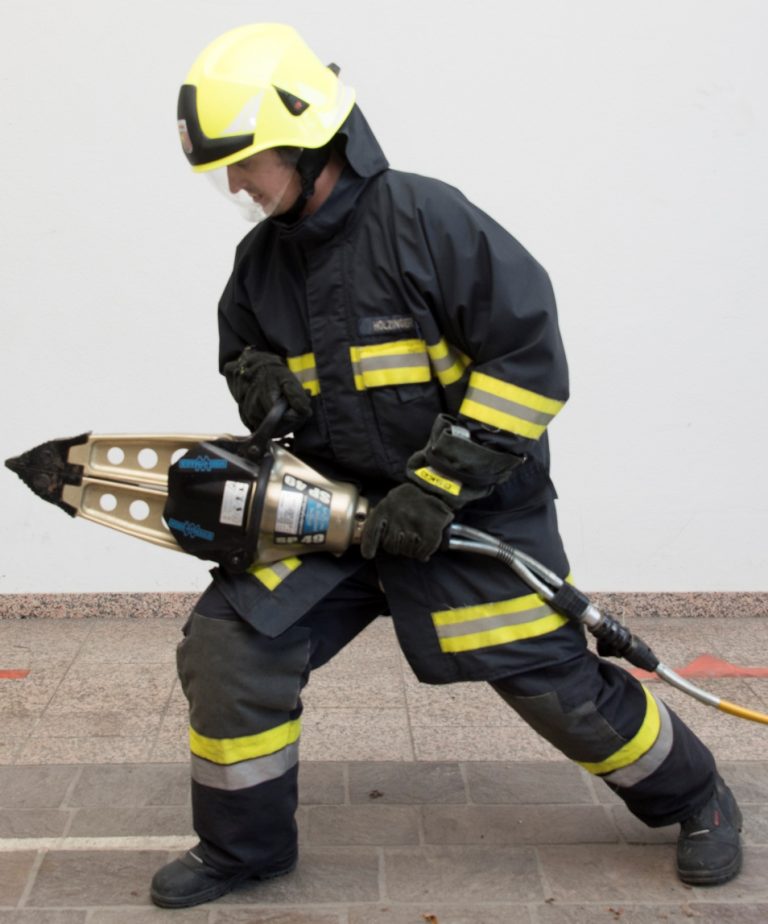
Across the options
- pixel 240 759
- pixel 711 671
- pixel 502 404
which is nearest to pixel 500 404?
pixel 502 404

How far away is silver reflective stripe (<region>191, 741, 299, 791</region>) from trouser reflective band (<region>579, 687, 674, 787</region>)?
731 mm

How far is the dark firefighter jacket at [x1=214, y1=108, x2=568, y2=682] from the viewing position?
2865 millimetres

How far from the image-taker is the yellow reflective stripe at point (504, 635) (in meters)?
3.08

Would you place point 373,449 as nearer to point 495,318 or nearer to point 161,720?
point 495,318

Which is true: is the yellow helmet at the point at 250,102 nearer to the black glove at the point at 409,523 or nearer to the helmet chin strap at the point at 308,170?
the helmet chin strap at the point at 308,170

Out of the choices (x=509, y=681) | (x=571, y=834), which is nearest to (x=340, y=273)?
(x=509, y=681)

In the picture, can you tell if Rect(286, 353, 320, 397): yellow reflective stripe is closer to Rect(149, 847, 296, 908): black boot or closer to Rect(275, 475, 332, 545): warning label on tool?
Rect(275, 475, 332, 545): warning label on tool

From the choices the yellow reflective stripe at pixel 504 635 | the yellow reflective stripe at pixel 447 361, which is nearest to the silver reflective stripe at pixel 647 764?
the yellow reflective stripe at pixel 504 635

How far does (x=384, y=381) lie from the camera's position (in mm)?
2979

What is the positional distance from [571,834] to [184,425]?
7.13 feet

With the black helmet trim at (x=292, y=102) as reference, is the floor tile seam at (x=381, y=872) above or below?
below

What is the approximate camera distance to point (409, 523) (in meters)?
2.93

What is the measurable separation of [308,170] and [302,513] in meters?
0.76

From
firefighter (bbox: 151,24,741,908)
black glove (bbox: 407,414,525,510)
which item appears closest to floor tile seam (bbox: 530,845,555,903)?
firefighter (bbox: 151,24,741,908)
